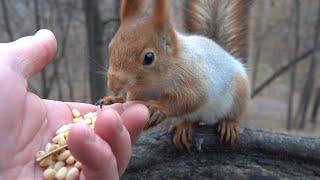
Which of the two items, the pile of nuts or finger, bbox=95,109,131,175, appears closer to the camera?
finger, bbox=95,109,131,175

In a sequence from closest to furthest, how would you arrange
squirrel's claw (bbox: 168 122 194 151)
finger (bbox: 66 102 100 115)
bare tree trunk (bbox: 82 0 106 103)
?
finger (bbox: 66 102 100 115), squirrel's claw (bbox: 168 122 194 151), bare tree trunk (bbox: 82 0 106 103)

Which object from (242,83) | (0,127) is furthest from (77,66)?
(0,127)

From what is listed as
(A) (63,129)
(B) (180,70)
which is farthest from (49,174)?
(B) (180,70)

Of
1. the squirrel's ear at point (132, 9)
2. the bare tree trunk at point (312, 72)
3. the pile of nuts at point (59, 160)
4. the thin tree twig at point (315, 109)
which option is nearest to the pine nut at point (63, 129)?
the pile of nuts at point (59, 160)

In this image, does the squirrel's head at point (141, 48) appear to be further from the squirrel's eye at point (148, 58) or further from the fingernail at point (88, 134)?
the fingernail at point (88, 134)

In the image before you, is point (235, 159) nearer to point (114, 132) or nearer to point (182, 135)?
point (182, 135)

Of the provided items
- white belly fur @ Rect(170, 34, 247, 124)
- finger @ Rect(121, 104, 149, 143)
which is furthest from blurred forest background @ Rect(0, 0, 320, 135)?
finger @ Rect(121, 104, 149, 143)

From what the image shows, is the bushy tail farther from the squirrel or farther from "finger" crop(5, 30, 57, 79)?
"finger" crop(5, 30, 57, 79)
